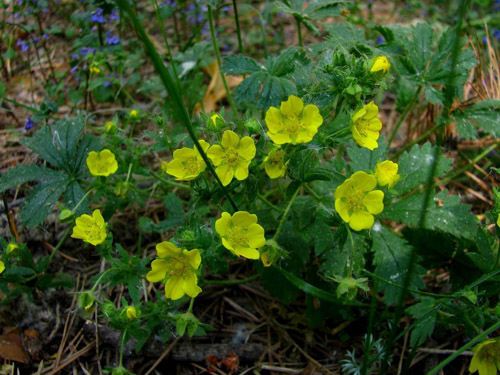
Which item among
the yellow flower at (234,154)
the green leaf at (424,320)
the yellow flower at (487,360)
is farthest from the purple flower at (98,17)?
the yellow flower at (487,360)

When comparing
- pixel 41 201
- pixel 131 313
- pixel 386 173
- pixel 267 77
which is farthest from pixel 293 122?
pixel 41 201

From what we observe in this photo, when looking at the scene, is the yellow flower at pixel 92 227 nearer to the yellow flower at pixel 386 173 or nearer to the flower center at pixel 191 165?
the flower center at pixel 191 165

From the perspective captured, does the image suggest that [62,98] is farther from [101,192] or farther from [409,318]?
[409,318]

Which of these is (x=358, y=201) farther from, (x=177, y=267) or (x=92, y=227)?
(x=92, y=227)

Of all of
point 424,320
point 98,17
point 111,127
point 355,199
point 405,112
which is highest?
point 98,17

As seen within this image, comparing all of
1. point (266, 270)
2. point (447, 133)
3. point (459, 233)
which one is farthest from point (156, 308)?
point (447, 133)

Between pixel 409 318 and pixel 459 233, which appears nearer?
pixel 459 233
